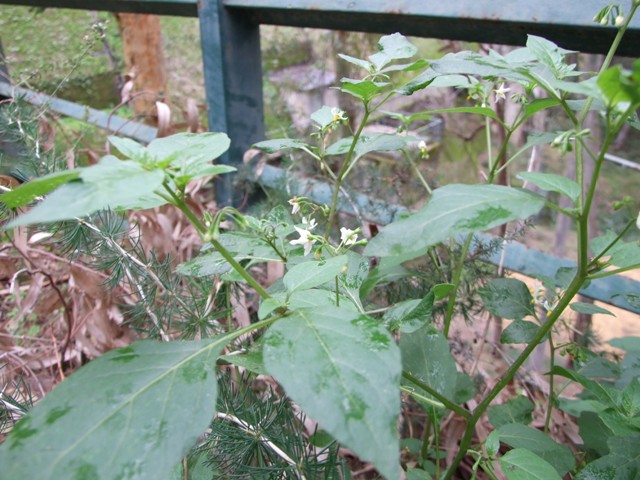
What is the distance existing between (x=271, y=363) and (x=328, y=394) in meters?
0.05

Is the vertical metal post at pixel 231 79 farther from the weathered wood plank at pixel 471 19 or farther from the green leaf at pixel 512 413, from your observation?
the green leaf at pixel 512 413

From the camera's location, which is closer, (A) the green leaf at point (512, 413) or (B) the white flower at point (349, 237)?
(B) the white flower at point (349, 237)

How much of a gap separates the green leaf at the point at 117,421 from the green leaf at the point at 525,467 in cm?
35

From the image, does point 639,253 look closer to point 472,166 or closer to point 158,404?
A: point 158,404

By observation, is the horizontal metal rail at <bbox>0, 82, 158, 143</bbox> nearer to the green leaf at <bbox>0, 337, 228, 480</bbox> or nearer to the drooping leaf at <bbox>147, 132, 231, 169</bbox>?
the drooping leaf at <bbox>147, 132, 231, 169</bbox>

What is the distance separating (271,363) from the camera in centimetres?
38

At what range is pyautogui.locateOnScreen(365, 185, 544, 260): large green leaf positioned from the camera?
0.41 metres

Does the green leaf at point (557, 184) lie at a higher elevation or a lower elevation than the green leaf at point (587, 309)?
higher

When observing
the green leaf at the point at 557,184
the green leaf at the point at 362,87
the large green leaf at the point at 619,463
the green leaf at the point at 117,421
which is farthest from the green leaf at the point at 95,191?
the large green leaf at the point at 619,463

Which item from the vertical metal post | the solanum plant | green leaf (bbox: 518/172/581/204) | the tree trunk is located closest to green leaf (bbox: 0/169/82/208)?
the solanum plant

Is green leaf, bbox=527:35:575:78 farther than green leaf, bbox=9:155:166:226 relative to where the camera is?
Yes

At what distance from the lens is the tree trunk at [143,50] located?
8.77 feet

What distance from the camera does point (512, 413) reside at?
0.80 m

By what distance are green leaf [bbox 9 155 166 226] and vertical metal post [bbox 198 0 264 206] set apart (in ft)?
3.04
